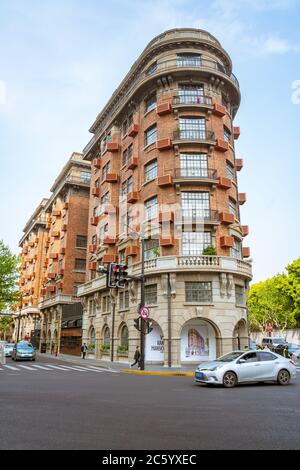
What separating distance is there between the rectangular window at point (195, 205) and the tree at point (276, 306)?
34.3m

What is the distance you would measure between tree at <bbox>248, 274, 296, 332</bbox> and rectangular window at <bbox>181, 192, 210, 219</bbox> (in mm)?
34257

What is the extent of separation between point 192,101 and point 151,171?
6782 millimetres

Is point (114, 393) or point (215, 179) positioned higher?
point (215, 179)

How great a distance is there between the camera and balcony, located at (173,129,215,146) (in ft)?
100

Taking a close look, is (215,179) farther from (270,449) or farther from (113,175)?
(270,449)

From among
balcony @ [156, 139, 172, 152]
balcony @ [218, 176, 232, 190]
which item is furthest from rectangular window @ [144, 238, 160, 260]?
balcony @ [156, 139, 172, 152]

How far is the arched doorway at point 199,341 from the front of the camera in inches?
1089

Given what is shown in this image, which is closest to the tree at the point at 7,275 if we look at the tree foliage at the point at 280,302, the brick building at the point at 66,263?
the brick building at the point at 66,263

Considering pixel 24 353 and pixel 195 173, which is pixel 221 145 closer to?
pixel 195 173

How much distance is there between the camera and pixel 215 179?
30.0 m

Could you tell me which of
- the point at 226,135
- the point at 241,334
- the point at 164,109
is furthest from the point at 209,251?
the point at 164,109

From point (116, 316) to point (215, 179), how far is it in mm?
14864
